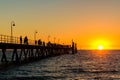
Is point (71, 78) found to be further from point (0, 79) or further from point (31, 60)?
point (31, 60)

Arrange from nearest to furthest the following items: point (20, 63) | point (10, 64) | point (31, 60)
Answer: point (10, 64) < point (20, 63) < point (31, 60)

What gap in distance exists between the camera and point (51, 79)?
42.5 m

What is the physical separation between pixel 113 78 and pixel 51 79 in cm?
754

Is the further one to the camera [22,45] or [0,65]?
[22,45]

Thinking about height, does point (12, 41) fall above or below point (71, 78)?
above

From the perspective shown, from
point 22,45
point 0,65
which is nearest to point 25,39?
point 22,45

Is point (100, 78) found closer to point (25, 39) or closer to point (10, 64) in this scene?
point (10, 64)

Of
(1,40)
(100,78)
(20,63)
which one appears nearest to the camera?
(100,78)

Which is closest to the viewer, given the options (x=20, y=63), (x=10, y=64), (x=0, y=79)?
(x=0, y=79)

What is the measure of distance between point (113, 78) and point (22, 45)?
90.3 ft

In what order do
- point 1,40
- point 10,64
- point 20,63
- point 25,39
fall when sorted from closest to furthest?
1. point 1,40
2. point 10,64
3. point 20,63
4. point 25,39

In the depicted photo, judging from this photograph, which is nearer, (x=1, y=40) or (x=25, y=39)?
(x=1, y=40)

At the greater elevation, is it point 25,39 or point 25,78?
point 25,39

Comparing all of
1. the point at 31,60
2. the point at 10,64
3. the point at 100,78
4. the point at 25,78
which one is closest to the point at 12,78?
the point at 25,78
